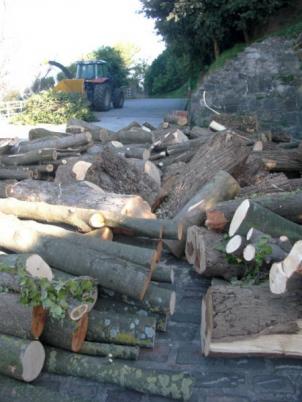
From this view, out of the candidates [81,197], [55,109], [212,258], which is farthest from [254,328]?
[55,109]

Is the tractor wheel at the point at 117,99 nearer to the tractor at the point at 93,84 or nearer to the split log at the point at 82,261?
the tractor at the point at 93,84

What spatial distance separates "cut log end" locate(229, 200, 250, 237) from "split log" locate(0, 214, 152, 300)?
3.33 ft

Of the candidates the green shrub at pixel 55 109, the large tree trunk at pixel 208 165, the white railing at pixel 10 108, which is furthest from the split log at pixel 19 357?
the white railing at pixel 10 108

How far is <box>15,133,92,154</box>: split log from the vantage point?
7.79 meters

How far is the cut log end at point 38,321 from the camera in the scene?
9.25 feet

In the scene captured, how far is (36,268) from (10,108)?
1910 cm

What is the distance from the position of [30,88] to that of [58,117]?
6080 mm

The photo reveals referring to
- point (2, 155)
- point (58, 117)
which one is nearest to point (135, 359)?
point (2, 155)

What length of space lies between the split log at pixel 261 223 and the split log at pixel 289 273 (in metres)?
0.76

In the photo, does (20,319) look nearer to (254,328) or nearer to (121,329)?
(121,329)

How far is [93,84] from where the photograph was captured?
20.9 m

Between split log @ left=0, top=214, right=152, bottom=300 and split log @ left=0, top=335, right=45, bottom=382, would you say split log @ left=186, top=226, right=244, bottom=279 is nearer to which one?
split log @ left=0, top=214, right=152, bottom=300

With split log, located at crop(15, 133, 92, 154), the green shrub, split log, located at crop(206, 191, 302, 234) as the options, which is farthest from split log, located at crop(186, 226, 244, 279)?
the green shrub

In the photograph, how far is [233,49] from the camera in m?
13.0
